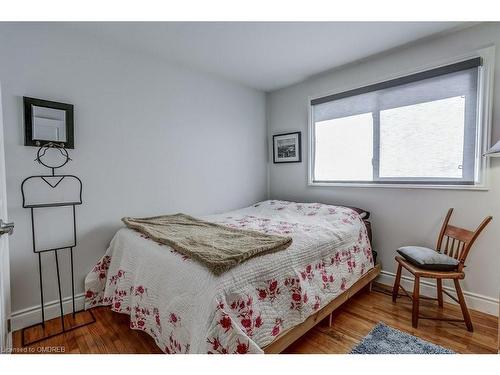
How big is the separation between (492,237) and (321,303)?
1.52 metres

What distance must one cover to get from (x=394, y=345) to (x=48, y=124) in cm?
286

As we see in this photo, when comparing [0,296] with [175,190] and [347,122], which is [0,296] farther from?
[347,122]

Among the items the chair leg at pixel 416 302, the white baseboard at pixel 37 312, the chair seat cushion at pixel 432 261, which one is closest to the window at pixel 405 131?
the chair seat cushion at pixel 432 261

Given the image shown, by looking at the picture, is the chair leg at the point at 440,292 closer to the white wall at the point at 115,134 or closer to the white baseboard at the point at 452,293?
the white baseboard at the point at 452,293

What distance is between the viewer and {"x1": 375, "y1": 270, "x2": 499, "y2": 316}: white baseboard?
1.96 metres

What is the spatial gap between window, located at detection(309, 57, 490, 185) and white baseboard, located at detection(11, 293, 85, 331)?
2.67 metres

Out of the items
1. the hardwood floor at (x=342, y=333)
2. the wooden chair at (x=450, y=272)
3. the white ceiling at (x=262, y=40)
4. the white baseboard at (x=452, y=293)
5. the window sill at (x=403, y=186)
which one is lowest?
the hardwood floor at (x=342, y=333)

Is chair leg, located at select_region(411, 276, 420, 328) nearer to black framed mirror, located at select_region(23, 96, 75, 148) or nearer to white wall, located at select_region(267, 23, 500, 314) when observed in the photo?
white wall, located at select_region(267, 23, 500, 314)

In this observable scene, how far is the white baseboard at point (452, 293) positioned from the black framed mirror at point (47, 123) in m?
3.08

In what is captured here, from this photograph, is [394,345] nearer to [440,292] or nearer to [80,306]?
[440,292]

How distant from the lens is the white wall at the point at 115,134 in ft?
5.88

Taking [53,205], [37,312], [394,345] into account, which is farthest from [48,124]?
[394,345]
